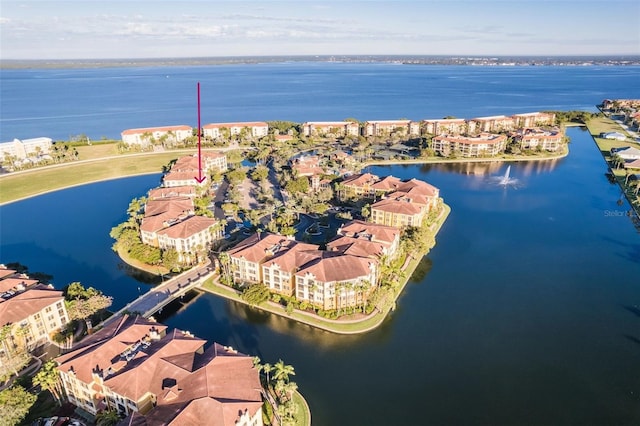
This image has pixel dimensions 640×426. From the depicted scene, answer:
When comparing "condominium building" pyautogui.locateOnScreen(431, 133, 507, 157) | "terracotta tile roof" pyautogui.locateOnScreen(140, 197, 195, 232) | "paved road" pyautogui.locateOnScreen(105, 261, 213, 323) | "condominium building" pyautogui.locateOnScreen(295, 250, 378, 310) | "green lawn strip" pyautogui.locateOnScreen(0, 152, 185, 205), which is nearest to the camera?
"condominium building" pyautogui.locateOnScreen(295, 250, 378, 310)

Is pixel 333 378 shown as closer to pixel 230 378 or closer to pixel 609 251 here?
pixel 230 378

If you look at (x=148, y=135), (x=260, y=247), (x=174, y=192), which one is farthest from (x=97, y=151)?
(x=260, y=247)

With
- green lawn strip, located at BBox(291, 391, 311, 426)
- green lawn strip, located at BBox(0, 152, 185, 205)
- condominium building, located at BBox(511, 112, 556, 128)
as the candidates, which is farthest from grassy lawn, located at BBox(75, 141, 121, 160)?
condominium building, located at BBox(511, 112, 556, 128)

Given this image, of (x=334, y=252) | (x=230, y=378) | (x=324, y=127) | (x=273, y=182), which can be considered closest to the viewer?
(x=230, y=378)

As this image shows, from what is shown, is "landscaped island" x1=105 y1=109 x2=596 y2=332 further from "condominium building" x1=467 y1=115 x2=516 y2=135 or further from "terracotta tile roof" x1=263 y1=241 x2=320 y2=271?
"condominium building" x1=467 y1=115 x2=516 y2=135

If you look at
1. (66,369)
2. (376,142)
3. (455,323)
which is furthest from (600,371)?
(376,142)
